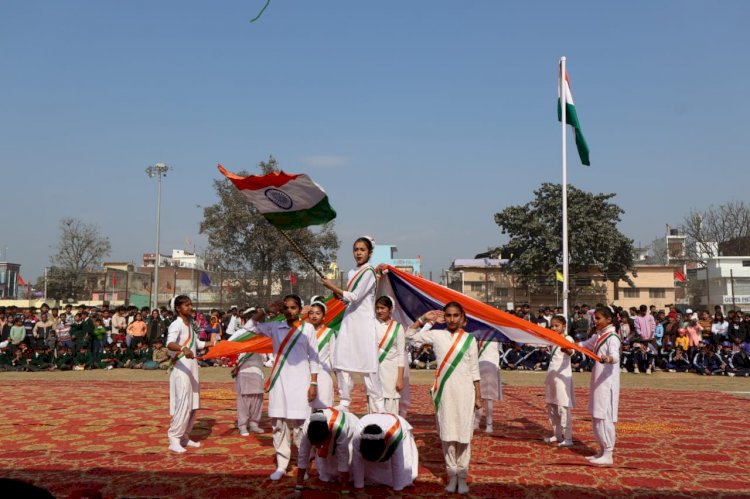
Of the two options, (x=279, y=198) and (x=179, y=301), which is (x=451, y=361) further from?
(x=179, y=301)

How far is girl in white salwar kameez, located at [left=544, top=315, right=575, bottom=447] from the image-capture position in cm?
710

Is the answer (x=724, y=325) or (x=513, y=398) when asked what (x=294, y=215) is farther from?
(x=724, y=325)

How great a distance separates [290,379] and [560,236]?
103 feet

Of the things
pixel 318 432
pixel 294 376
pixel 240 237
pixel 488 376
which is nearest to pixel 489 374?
pixel 488 376

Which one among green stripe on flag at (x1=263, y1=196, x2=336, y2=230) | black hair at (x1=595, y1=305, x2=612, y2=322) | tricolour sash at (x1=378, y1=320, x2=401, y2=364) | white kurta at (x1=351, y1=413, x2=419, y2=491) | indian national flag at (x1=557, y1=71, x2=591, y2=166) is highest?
indian national flag at (x1=557, y1=71, x2=591, y2=166)

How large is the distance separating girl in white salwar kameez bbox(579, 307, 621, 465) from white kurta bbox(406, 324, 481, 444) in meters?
1.74

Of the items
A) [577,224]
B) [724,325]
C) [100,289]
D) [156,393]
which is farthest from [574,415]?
[577,224]

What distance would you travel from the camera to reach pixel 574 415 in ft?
30.3

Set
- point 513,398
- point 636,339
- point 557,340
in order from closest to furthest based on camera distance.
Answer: point 557,340, point 513,398, point 636,339

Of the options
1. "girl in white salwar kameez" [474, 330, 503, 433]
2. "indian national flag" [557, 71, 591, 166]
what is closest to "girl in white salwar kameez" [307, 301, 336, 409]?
"girl in white salwar kameez" [474, 330, 503, 433]

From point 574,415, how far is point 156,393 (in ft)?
26.3

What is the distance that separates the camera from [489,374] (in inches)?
321

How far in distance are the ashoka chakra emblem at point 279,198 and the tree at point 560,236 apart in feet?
95.7

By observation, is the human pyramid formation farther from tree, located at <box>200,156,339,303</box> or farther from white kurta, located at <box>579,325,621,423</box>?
tree, located at <box>200,156,339,303</box>
